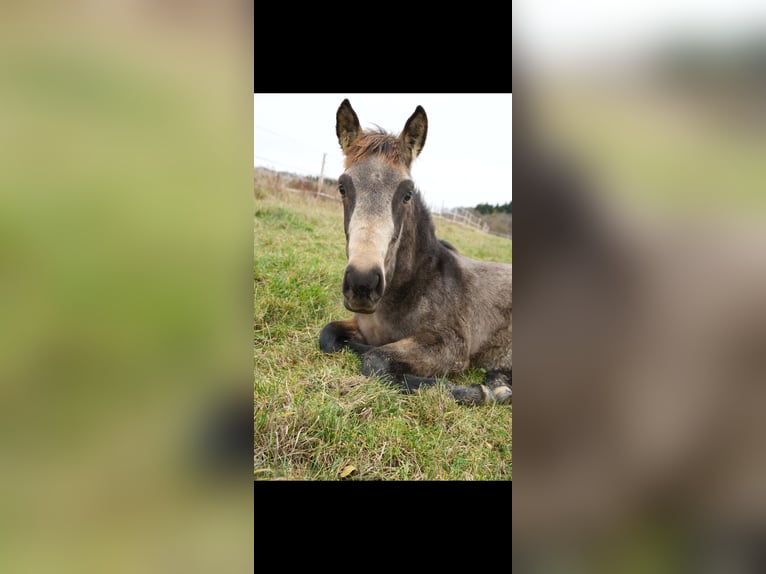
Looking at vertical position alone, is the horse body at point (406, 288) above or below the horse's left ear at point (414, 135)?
below

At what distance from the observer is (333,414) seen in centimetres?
262

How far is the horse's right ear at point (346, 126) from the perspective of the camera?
300cm

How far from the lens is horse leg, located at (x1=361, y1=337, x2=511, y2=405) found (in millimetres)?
3027

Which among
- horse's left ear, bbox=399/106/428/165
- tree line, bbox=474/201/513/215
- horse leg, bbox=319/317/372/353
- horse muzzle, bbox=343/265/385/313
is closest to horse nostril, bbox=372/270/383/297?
horse muzzle, bbox=343/265/385/313

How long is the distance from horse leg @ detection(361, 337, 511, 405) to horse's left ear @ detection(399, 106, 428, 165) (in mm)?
1247

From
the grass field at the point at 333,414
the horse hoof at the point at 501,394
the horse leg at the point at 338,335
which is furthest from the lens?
the horse leg at the point at 338,335
